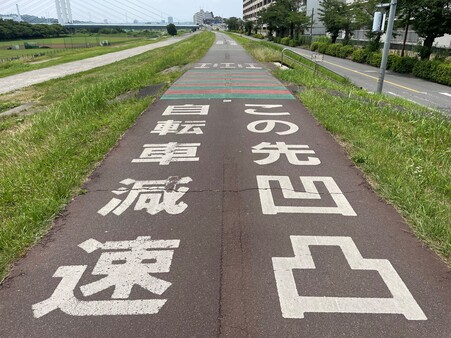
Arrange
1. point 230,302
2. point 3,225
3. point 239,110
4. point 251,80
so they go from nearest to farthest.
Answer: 1. point 230,302
2. point 3,225
3. point 239,110
4. point 251,80

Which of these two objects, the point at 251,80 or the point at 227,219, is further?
the point at 251,80

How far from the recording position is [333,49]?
3666 centimetres

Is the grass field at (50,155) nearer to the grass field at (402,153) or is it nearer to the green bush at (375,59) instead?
the grass field at (402,153)

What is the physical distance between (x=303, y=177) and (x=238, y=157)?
52.8 inches

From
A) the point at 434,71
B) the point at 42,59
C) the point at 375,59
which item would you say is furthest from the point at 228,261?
the point at 42,59

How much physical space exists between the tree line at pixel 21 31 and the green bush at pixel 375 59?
7591 cm

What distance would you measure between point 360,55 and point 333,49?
791cm

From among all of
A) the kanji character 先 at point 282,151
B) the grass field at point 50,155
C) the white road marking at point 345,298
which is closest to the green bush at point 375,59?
the grass field at point 50,155

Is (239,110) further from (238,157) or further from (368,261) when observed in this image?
(368,261)

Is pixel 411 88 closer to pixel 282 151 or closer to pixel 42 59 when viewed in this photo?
pixel 282 151

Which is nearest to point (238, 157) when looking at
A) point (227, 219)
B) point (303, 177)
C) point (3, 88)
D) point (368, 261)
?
point (303, 177)

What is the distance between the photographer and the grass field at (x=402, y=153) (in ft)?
13.0

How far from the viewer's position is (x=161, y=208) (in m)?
4.25

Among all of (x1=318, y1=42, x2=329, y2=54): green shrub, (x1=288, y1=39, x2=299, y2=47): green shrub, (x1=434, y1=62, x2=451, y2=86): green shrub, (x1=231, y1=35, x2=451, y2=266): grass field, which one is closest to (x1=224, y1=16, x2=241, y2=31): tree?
(x1=288, y1=39, x2=299, y2=47): green shrub
